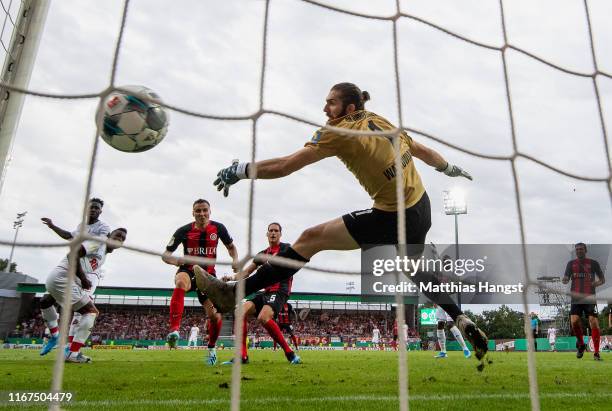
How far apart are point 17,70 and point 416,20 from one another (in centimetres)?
291

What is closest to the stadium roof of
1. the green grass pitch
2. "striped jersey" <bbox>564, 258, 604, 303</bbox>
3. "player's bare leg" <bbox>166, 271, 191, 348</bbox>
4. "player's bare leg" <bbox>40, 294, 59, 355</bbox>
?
"striped jersey" <bbox>564, 258, 604, 303</bbox>

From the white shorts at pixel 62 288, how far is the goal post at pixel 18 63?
199 cm

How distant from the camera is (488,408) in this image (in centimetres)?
292

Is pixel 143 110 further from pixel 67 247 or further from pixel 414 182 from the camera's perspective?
pixel 414 182

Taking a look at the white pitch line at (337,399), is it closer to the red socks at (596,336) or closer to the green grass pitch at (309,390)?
the green grass pitch at (309,390)

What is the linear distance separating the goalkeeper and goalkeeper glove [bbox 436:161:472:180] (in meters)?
0.58

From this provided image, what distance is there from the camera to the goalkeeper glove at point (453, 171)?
4.00 m

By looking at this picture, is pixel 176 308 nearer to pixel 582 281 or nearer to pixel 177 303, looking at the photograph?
pixel 177 303

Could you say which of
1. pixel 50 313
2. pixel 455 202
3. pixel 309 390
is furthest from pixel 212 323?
pixel 455 202

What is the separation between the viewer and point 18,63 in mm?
3707

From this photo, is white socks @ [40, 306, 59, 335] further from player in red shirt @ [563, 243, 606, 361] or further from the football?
player in red shirt @ [563, 243, 606, 361]

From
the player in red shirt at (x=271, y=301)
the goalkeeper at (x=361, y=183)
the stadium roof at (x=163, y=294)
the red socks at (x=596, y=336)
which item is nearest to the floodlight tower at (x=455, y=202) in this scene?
the stadium roof at (x=163, y=294)

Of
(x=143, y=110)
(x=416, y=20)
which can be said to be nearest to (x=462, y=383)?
(x=416, y=20)

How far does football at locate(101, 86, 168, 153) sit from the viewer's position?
3.32 m
